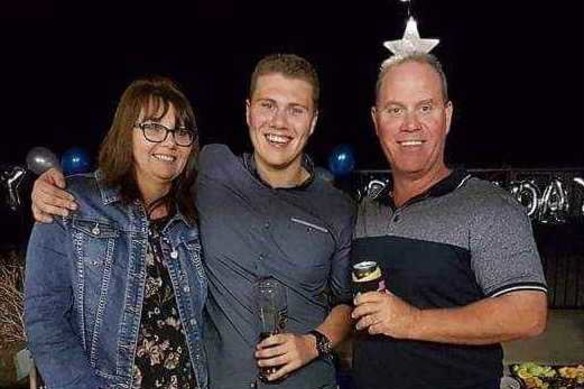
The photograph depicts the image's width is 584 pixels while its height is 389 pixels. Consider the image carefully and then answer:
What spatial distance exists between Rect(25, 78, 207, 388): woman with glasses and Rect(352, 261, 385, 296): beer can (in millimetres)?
663

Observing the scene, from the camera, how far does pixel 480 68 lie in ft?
50.6

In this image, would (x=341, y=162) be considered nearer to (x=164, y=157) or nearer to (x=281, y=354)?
(x=164, y=157)

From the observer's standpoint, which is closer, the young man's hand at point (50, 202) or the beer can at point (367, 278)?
the beer can at point (367, 278)

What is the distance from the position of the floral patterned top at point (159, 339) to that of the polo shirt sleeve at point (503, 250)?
1073 mm

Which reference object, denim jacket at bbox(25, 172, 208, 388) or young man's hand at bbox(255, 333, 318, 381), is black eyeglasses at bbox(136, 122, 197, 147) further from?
young man's hand at bbox(255, 333, 318, 381)

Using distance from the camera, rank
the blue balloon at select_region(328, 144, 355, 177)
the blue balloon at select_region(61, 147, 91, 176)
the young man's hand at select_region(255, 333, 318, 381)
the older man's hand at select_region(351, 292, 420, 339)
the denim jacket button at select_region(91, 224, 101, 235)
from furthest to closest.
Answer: the blue balloon at select_region(328, 144, 355, 177), the blue balloon at select_region(61, 147, 91, 176), the denim jacket button at select_region(91, 224, 101, 235), the young man's hand at select_region(255, 333, 318, 381), the older man's hand at select_region(351, 292, 420, 339)

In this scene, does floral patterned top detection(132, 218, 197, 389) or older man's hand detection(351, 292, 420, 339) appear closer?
older man's hand detection(351, 292, 420, 339)

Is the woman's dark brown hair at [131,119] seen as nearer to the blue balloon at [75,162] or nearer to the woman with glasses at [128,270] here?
the woman with glasses at [128,270]

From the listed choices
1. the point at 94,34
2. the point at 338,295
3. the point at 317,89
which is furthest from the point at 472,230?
the point at 94,34

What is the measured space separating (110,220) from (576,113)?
15.3 m

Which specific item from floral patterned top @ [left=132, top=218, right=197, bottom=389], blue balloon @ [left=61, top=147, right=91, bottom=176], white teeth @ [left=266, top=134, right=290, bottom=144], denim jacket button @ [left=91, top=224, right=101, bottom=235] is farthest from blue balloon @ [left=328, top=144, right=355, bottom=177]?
A: denim jacket button @ [left=91, top=224, right=101, bottom=235]

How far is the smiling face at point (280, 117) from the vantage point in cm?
234

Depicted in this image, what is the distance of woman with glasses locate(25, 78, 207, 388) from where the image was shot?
206cm

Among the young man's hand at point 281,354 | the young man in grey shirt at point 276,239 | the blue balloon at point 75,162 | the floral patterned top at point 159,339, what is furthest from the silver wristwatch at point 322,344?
the blue balloon at point 75,162
